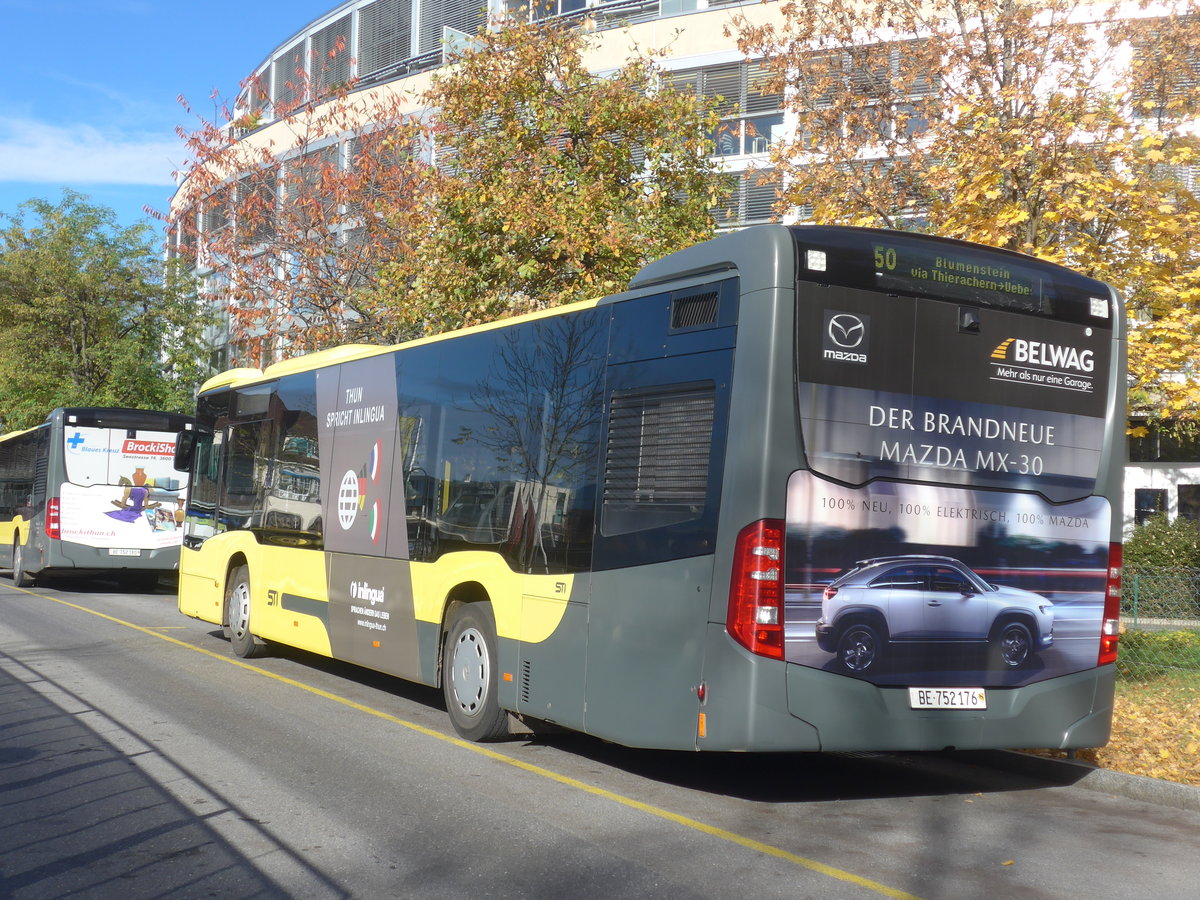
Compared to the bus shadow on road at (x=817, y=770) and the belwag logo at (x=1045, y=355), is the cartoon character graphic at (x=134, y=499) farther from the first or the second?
the belwag logo at (x=1045, y=355)

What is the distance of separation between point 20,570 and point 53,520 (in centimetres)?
371

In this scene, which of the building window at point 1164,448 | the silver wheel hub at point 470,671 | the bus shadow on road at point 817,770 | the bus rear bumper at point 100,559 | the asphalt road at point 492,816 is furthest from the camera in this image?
the building window at point 1164,448

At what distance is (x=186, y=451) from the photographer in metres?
16.1

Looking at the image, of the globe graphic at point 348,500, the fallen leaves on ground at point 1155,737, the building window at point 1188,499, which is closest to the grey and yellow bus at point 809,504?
the fallen leaves on ground at point 1155,737

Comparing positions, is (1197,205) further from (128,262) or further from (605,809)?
(128,262)

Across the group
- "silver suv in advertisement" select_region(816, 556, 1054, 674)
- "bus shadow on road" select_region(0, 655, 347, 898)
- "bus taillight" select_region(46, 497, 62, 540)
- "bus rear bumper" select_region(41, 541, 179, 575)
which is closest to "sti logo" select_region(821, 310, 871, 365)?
"silver suv in advertisement" select_region(816, 556, 1054, 674)

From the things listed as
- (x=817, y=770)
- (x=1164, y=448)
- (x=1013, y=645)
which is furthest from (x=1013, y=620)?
(x=1164, y=448)

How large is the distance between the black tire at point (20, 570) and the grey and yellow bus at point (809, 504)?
64.8ft

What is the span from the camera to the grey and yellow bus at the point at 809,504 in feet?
23.2

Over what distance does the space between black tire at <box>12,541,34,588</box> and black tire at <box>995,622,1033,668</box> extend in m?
23.0

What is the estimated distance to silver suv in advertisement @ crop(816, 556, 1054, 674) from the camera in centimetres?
718

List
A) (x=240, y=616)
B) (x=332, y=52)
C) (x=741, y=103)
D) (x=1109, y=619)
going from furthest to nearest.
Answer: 1. (x=332, y=52)
2. (x=741, y=103)
3. (x=240, y=616)
4. (x=1109, y=619)

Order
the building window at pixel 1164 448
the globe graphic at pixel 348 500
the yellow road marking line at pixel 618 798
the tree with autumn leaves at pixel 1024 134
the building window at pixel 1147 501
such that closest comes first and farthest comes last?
the yellow road marking line at pixel 618 798 < the globe graphic at pixel 348 500 < the tree with autumn leaves at pixel 1024 134 < the building window at pixel 1164 448 < the building window at pixel 1147 501

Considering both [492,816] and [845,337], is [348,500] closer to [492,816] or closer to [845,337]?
[492,816]
